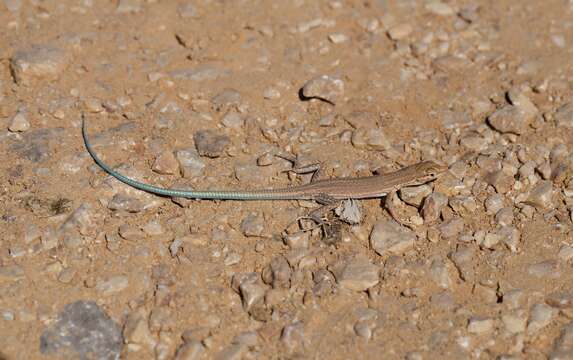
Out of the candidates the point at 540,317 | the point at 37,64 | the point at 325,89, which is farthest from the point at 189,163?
the point at 540,317

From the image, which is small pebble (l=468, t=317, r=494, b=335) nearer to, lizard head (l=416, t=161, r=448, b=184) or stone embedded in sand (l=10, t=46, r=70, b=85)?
lizard head (l=416, t=161, r=448, b=184)

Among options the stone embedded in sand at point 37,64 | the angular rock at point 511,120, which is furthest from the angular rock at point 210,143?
the angular rock at point 511,120

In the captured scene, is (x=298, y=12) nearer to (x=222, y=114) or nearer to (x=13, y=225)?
(x=222, y=114)

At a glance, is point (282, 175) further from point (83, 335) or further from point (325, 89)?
A: point (83, 335)

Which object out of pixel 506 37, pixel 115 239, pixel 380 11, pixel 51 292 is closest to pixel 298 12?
pixel 380 11

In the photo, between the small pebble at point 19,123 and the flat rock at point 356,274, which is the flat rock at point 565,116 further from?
the small pebble at point 19,123

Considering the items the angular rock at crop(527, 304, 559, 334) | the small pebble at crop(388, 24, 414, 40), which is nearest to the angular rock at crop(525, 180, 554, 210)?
the angular rock at crop(527, 304, 559, 334)
